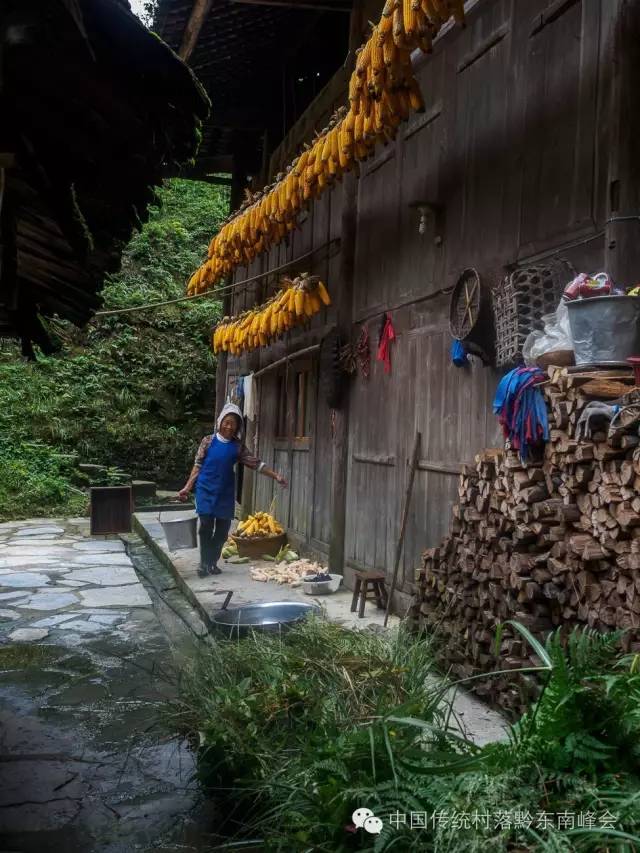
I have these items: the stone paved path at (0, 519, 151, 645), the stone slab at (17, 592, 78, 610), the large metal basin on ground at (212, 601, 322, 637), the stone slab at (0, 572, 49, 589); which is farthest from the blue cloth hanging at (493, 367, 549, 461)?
the stone slab at (0, 572, 49, 589)

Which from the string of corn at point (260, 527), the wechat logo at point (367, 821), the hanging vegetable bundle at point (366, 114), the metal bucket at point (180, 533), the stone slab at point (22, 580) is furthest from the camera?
the string of corn at point (260, 527)

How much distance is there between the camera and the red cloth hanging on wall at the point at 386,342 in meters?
7.74

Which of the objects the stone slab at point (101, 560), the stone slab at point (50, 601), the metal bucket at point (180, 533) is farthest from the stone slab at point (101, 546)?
the stone slab at point (50, 601)

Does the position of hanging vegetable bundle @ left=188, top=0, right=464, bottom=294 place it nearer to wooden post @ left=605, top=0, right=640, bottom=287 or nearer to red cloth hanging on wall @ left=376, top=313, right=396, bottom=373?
wooden post @ left=605, top=0, right=640, bottom=287

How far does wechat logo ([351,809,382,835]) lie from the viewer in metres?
2.40

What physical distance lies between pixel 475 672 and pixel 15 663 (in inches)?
159

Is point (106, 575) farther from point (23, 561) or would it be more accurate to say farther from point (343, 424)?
point (343, 424)

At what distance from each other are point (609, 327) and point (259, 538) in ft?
24.1

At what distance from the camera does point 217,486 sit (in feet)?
31.6

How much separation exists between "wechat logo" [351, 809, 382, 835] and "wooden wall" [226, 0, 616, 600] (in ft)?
11.6

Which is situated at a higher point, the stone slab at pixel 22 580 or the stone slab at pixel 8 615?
the stone slab at pixel 22 580

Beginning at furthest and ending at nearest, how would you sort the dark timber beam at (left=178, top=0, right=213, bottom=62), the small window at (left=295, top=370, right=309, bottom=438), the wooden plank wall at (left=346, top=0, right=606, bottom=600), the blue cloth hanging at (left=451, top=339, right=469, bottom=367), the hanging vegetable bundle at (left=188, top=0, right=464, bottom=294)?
1. the small window at (left=295, top=370, right=309, bottom=438)
2. the dark timber beam at (left=178, top=0, right=213, bottom=62)
3. the blue cloth hanging at (left=451, top=339, right=469, bottom=367)
4. the wooden plank wall at (left=346, top=0, right=606, bottom=600)
5. the hanging vegetable bundle at (left=188, top=0, right=464, bottom=294)

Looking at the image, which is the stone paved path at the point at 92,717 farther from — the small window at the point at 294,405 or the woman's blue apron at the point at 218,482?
the small window at the point at 294,405

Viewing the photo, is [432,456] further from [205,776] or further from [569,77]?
[205,776]
